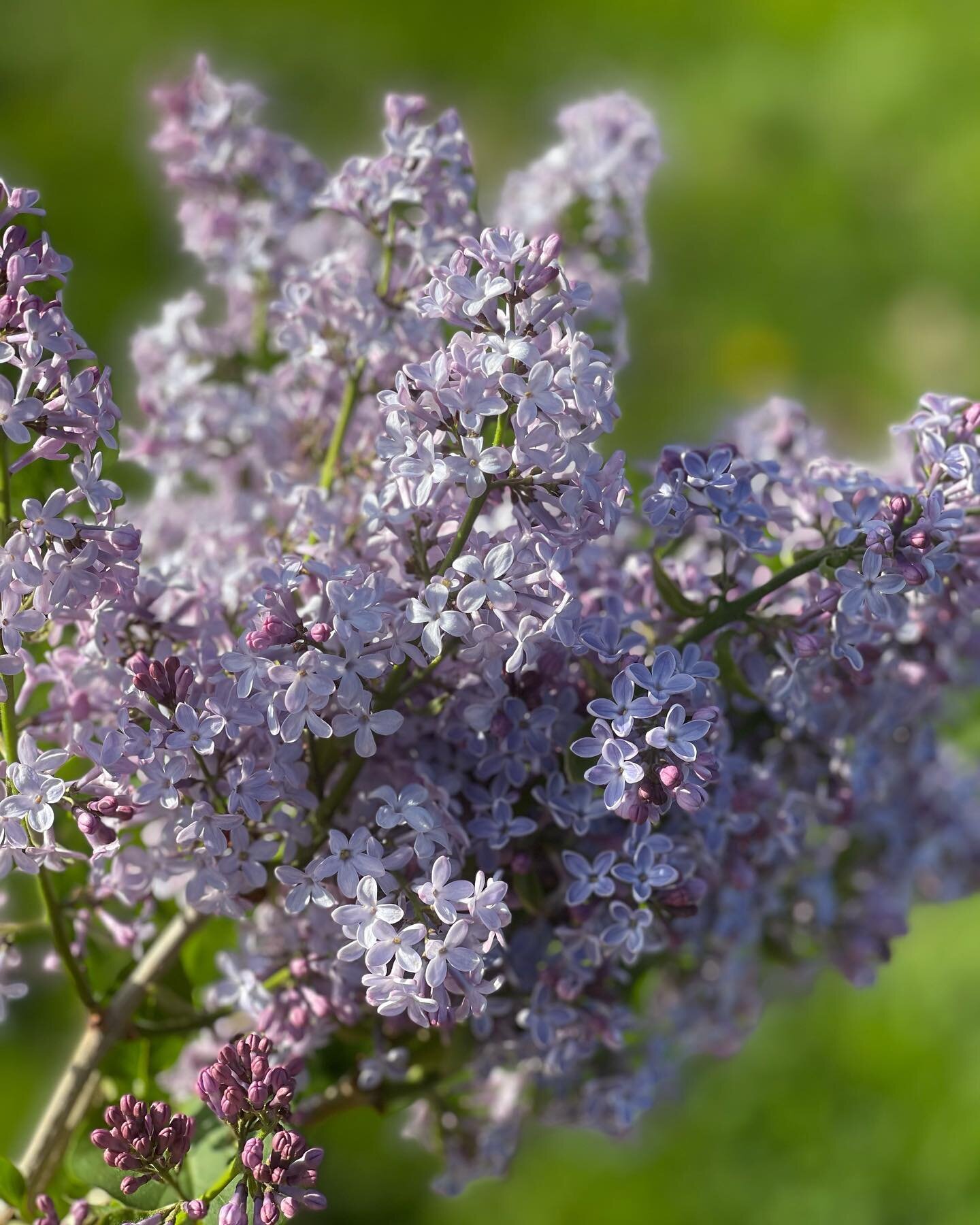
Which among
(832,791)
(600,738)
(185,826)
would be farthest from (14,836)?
(832,791)

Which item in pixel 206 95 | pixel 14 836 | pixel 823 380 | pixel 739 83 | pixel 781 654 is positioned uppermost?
pixel 739 83

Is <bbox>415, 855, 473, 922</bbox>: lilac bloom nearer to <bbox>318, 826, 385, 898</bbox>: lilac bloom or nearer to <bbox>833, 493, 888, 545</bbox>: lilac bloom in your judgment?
<bbox>318, 826, 385, 898</bbox>: lilac bloom

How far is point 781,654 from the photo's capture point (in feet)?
1.61

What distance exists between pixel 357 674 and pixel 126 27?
8.58 feet

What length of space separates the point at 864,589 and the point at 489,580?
0.44ft

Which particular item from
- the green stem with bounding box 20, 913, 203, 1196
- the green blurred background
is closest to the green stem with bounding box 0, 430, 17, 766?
the green stem with bounding box 20, 913, 203, 1196

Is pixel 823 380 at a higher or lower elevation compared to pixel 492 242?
higher

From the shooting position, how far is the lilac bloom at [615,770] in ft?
1.40

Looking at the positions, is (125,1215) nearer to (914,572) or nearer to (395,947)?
(395,947)

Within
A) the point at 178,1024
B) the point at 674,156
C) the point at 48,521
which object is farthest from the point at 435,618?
the point at 674,156

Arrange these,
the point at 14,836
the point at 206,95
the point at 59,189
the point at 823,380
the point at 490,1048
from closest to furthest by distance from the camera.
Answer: the point at 14,836 → the point at 490,1048 → the point at 206,95 → the point at 59,189 → the point at 823,380

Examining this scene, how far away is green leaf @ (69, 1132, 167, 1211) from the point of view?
0.45 m

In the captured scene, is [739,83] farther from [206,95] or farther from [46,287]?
[46,287]

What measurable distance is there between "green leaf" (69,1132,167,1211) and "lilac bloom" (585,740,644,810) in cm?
20
